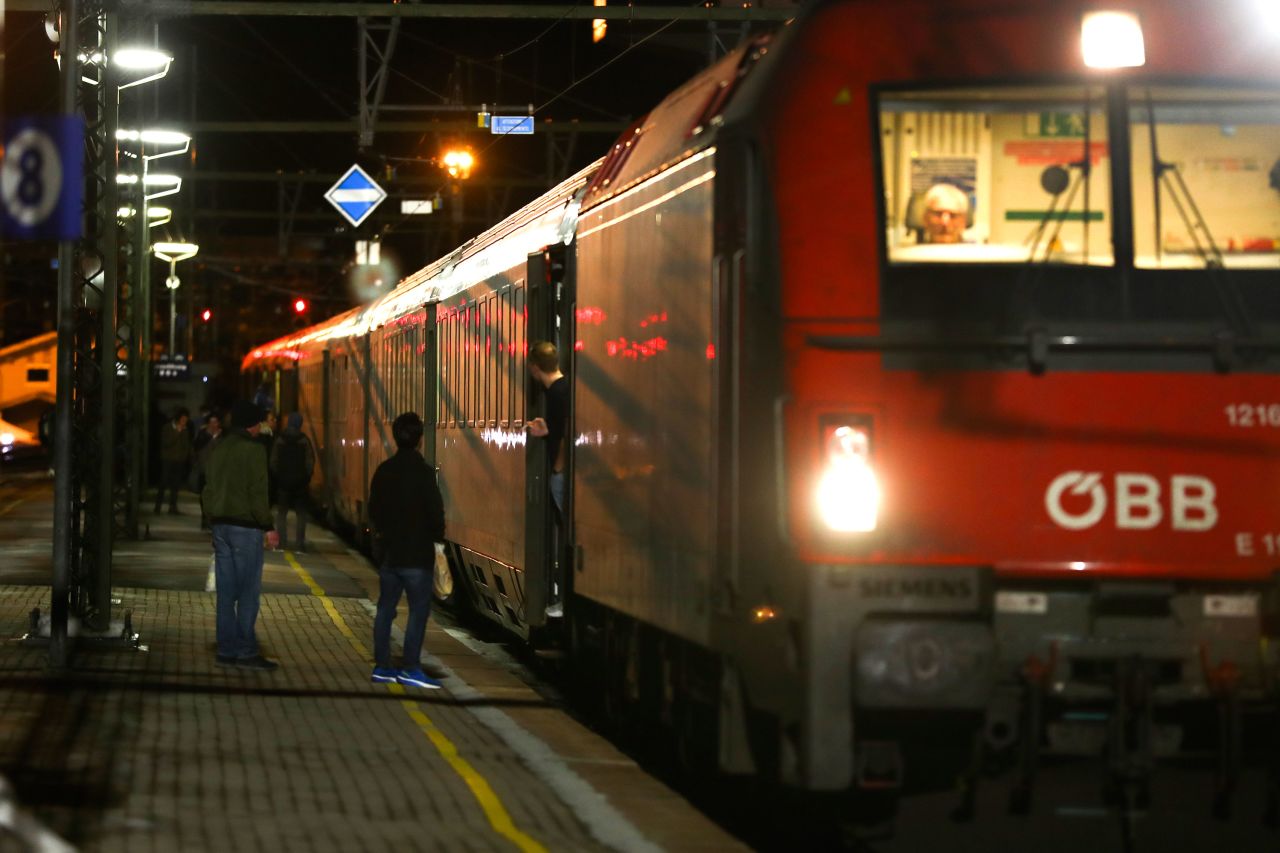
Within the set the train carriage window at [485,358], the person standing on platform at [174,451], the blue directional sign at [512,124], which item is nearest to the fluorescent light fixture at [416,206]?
the person standing on platform at [174,451]

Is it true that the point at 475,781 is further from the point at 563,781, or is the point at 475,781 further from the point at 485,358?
the point at 485,358

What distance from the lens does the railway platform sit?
8328mm

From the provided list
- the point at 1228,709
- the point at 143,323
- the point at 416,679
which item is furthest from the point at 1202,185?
the point at 143,323

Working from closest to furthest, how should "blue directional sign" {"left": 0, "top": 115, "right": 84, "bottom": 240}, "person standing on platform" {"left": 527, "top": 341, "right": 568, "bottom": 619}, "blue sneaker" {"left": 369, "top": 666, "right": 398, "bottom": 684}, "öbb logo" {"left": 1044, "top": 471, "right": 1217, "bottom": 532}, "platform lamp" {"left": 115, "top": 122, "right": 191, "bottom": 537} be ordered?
"öbb logo" {"left": 1044, "top": 471, "right": 1217, "bottom": 532} → "blue directional sign" {"left": 0, "top": 115, "right": 84, "bottom": 240} → "person standing on platform" {"left": 527, "top": 341, "right": 568, "bottom": 619} → "blue sneaker" {"left": 369, "top": 666, "right": 398, "bottom": 684} → "platform lamp" {"left": 115, "top": 122, "right": 191, "bottom": 537}

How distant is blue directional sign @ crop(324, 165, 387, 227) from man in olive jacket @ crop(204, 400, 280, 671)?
20209 mm

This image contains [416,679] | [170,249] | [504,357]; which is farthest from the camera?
[170,249]

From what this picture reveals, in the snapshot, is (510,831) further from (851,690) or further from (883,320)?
(883,320)

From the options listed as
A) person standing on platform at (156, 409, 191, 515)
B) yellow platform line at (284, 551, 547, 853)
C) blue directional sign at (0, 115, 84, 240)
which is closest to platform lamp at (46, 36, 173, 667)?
yellow platform line at (284, 551, 547, 853)

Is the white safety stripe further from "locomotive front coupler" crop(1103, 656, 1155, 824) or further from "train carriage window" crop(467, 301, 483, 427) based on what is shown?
"train carriage window" crop(467, 301, 483, 427)

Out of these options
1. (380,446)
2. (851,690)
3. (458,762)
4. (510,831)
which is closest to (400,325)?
(380,446)

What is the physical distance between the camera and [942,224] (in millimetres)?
7293

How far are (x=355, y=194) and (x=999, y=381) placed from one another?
90.9 feet

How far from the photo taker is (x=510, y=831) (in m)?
8.38

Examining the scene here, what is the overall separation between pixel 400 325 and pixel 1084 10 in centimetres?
1519
